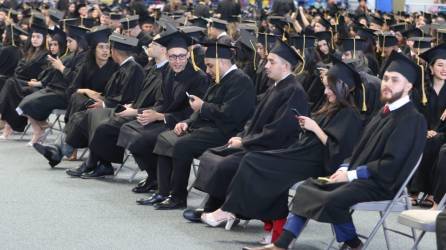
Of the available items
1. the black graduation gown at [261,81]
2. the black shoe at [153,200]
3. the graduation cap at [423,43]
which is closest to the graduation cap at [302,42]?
the black graduation gown at [261,81]

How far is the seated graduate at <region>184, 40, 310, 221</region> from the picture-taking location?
7.74 meters

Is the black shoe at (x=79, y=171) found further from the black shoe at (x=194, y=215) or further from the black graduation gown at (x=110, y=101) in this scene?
the black shoe at (x=194, y=215)

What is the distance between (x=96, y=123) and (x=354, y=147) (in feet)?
12.2

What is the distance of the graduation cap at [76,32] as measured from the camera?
12.1 meters

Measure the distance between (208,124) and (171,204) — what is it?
78cm

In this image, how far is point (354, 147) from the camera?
7328mm

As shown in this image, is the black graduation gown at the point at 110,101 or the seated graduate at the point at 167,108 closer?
the seated graduate at the point at 167,108

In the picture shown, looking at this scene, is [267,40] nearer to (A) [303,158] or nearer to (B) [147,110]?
(B) [147,110]

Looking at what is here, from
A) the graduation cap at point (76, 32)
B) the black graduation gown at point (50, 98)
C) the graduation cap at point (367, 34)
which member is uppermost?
the graduation cap at point (76, 32)

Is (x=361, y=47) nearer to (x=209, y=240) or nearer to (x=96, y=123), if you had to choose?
(x=96, y=123)

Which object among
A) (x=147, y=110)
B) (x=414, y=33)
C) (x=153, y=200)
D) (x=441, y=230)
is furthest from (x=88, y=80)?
(x=441, y=230)

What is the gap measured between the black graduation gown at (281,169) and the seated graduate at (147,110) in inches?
81.0

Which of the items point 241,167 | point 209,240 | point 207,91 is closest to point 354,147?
point 241,167

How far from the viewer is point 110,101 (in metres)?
10.7
